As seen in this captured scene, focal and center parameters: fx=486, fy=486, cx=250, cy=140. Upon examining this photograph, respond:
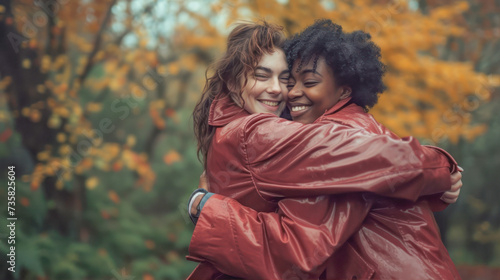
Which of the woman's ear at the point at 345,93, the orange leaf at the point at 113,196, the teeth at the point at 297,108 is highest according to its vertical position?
the woman's ear at the point at 345,93

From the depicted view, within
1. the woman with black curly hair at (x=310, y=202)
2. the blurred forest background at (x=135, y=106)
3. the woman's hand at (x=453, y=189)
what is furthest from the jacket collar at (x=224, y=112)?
the blurred forest background at (x=135, y=106)

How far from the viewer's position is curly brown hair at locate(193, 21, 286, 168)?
291 centimetres

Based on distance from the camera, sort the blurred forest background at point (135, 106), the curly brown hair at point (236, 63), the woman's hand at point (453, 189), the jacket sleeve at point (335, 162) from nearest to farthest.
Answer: the jacket sleeve at point (335, 162)
the woman's hand at point (453, 189)
the curly brown hair at point (236, 63)
the blurred forest background at point (135, 106)

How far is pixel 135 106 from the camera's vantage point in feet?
25.0

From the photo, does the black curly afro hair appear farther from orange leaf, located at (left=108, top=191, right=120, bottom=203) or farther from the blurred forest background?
orange leaf, located at (left=108, top=191, right=120, bottom=203)

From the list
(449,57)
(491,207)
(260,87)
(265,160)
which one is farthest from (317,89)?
(491,207)

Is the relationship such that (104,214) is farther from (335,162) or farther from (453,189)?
(453,189)

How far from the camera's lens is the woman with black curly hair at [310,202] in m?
2.16

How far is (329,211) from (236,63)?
3.78ft

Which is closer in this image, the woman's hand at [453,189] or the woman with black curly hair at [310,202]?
the woman with black curly hair at [310,202]

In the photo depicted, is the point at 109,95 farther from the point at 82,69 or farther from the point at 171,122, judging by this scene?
the point at 171,122

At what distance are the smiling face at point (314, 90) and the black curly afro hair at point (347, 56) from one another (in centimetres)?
3

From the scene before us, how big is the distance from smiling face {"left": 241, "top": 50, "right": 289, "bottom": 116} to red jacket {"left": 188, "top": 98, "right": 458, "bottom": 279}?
1.43 feet

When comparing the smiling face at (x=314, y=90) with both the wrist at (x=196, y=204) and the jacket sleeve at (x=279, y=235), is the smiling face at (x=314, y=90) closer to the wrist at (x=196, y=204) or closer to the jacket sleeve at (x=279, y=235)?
the jacket sleeve at (x=279, y=235)
